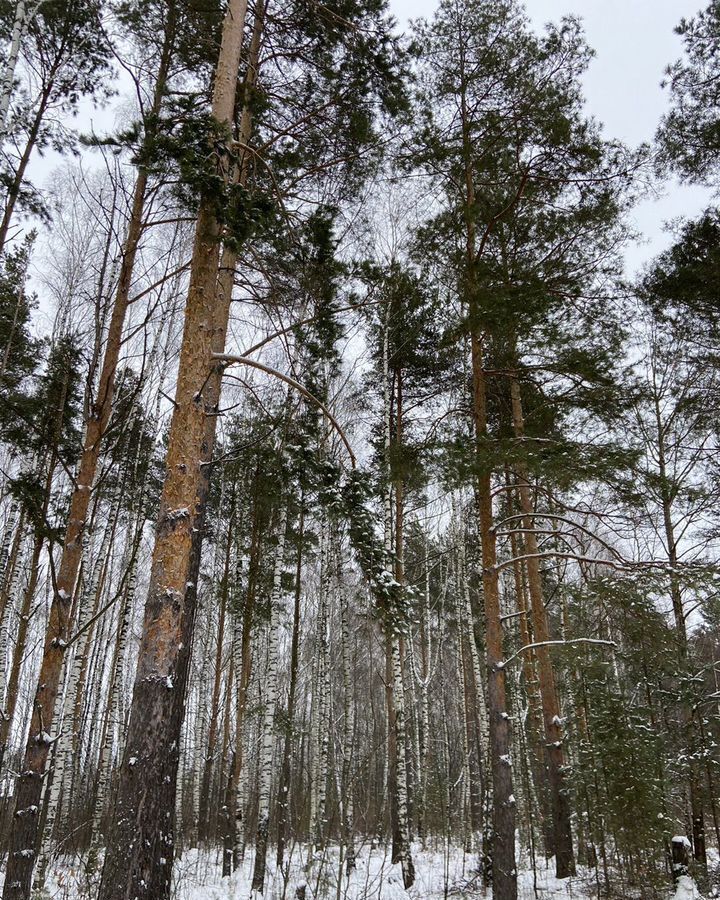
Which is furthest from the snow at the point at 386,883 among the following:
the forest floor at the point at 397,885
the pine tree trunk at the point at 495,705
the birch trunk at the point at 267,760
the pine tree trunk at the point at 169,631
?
the pine tree trunk at the point at 169,631

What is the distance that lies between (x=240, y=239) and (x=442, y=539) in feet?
42.6

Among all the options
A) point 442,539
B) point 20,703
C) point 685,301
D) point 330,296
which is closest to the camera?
point 330,296

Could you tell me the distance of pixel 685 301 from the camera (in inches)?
361

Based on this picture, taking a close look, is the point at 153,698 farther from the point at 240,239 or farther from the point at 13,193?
the point at 13,193

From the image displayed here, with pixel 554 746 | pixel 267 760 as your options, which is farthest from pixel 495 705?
pixel 267 760

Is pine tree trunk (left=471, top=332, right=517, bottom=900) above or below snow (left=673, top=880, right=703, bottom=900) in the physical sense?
above

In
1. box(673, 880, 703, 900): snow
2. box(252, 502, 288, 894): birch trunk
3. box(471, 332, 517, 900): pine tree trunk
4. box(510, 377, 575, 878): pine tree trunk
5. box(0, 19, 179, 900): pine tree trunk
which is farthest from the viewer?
box(510, 377, 575, 878): pine tree trunk

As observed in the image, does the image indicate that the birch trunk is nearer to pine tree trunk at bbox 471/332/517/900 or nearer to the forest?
the forest

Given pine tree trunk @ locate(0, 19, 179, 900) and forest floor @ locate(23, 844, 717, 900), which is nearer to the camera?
pine tree trunk @ locate(0, 19, 179, 900)

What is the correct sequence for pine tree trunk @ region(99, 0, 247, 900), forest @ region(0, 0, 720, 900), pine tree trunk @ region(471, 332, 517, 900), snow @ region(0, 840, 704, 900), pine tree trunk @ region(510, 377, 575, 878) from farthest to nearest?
pine tree trunk @ region(510, 377, 575, 878)
snow @ region(0, 840, 704, 900)
pine tree trunk @ region(471, 332, 517, 900)
forest @ region(0, 0, 720, 900)
pine tree trunk @ region(99, 0, 247, 900)

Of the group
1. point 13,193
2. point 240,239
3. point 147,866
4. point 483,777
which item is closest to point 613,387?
point 240,239

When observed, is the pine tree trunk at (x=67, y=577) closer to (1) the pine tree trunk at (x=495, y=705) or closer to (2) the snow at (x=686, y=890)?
(1) the pine tree trunk at (x=495, y=705)

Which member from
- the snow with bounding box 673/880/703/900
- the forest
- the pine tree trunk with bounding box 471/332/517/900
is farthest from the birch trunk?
the snow with bounding box 673/880/703/900

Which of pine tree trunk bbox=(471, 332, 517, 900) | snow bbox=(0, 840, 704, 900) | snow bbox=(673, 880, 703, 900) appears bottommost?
snow bbox=(0, 840, 704, 900)
